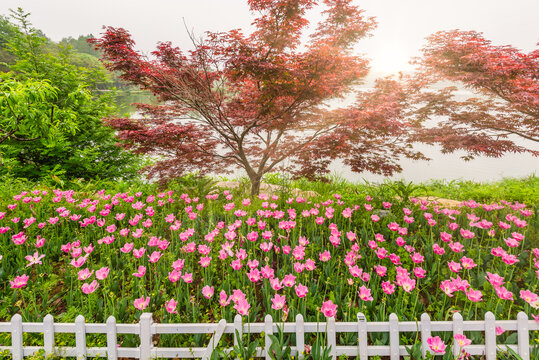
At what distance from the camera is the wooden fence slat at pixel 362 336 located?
1634 mm

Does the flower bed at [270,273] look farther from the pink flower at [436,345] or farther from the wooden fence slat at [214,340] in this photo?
the pink flower at [436,345]

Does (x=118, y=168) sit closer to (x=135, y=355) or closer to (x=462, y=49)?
(x=135, y=355)

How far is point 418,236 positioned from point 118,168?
7.82 metres

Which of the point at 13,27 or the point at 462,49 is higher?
the point at 13,27

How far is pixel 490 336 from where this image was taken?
5.40 feet

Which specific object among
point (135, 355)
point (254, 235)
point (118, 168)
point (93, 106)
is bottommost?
point (135, 355)

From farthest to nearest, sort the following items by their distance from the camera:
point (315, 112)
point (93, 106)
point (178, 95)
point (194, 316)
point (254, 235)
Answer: point (93, 106), point (315, 112), point (178, 95), point (254, 235), point (194, 316)

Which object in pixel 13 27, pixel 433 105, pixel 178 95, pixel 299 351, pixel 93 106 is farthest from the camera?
pixel 93 106

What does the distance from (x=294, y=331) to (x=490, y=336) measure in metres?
1.22

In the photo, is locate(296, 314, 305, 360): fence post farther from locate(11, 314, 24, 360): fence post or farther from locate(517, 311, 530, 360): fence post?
locate(11, 314, 24, 360): fence post

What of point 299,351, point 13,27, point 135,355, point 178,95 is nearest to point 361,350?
point 299,351

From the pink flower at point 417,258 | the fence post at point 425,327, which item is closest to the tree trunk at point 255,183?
the pink flower at point 417,258

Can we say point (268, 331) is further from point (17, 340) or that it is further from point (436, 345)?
point (17, 340)

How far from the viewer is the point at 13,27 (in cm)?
682
